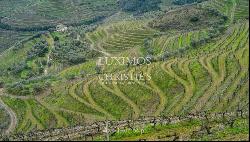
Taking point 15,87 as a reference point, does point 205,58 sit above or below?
above

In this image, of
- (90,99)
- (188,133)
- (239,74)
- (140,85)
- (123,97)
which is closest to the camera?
(188,133)

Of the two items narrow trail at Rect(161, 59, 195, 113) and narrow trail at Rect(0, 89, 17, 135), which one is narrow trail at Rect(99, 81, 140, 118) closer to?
narrow trail at Rect(161, 59, 195, 113)

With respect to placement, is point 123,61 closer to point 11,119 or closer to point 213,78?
point 11,119

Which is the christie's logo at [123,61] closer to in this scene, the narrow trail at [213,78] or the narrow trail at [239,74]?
the narrow trail at [213,78]

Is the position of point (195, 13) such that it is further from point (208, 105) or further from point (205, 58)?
point (208, 105)

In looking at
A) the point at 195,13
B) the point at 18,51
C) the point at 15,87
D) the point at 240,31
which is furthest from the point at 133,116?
the point at 18,51

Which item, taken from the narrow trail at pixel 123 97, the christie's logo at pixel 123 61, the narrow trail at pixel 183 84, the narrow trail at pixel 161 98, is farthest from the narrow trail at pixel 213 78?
the christie's logo at pixel 123 61

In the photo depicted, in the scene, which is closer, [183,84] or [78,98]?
[183,84]

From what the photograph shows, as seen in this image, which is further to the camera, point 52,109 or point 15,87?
point 15,87

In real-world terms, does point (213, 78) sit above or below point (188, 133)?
below

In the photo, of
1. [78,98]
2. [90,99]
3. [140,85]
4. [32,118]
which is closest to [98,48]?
[78,98]

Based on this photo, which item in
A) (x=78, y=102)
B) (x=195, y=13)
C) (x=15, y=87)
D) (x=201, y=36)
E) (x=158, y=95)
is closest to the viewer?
(x=158, y=95)
